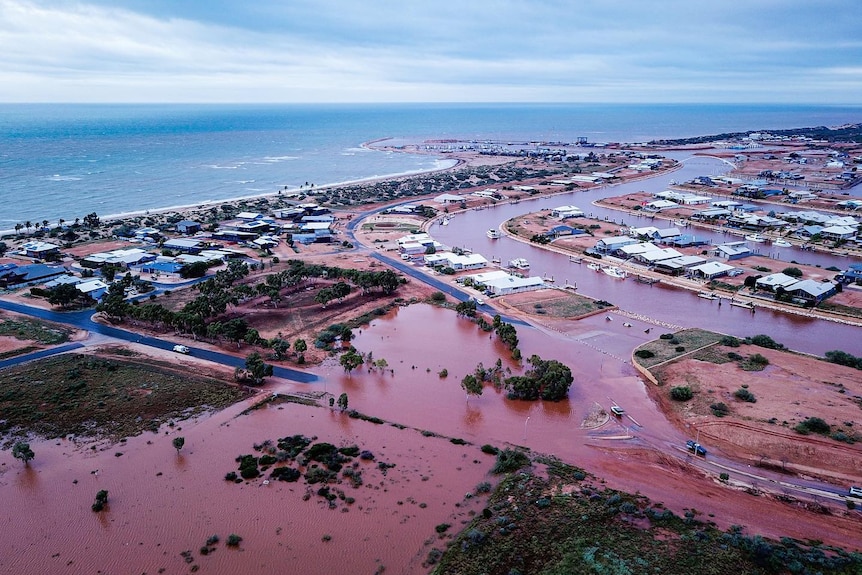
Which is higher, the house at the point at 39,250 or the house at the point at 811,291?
the house at the point at 39,250

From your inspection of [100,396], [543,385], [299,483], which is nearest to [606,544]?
[543,385]

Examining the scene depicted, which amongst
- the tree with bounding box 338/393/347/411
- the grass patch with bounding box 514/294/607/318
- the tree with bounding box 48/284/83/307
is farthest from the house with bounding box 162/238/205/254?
the tree with bounding box 338/393/347/411

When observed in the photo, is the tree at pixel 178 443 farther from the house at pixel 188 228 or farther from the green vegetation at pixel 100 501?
the house at pixel 188 228

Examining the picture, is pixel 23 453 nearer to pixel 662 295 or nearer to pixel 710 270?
pixel 662 295

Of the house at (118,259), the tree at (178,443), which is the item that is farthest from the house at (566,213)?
the tree at (178,443)

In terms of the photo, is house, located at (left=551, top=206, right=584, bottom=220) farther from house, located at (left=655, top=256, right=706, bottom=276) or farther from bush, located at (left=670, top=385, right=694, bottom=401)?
bush, located at (left=670, top=385, right=694, bottom=401)

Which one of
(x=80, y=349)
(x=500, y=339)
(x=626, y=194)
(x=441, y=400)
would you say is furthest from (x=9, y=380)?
(x=626, y=194)

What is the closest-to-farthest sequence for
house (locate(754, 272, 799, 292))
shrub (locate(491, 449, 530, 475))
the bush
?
shrub (locate(491, 449, 530, 475)), the bush, house (locate(754, 272, 799, 292))
